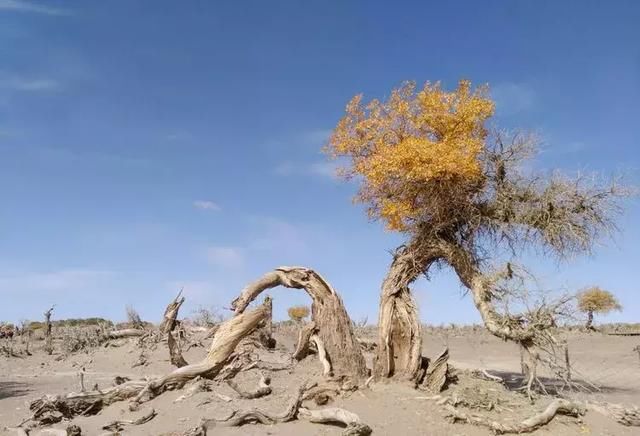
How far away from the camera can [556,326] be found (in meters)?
14.0

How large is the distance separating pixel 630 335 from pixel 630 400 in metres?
25.3

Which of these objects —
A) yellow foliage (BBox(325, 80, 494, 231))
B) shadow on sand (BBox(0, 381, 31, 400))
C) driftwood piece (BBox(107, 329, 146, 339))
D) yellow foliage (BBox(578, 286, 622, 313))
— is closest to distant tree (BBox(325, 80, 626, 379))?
yellow foliage (BBox(325, 80, 494, 231))

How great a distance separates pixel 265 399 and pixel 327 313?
2.21 m

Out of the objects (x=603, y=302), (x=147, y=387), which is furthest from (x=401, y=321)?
(x=603, y=302)

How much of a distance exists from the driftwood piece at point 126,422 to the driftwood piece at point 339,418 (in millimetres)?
2875

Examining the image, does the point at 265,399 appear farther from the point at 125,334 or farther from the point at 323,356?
the point at 125,334

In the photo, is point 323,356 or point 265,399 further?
point 323,356

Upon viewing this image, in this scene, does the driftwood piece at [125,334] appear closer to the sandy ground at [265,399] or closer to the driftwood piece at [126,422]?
the sandy ground at [265,399]

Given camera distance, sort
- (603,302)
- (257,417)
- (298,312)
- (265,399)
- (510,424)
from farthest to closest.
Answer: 1. (298,312)
2. (603,302)
3. (265,399)
4. (510,424)
5. (257,417)

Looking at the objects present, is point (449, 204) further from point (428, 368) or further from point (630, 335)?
point (630, 335)

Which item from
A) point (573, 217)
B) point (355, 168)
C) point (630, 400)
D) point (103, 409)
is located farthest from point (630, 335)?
point (103, 409)

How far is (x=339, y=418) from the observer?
1126 cm

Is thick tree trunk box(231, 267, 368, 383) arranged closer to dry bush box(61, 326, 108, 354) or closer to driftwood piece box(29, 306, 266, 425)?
driftwood piece box(29, 306, 266, 425)

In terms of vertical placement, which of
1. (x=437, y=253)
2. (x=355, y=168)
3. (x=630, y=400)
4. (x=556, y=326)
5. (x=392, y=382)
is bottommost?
(x=630, y=400)
